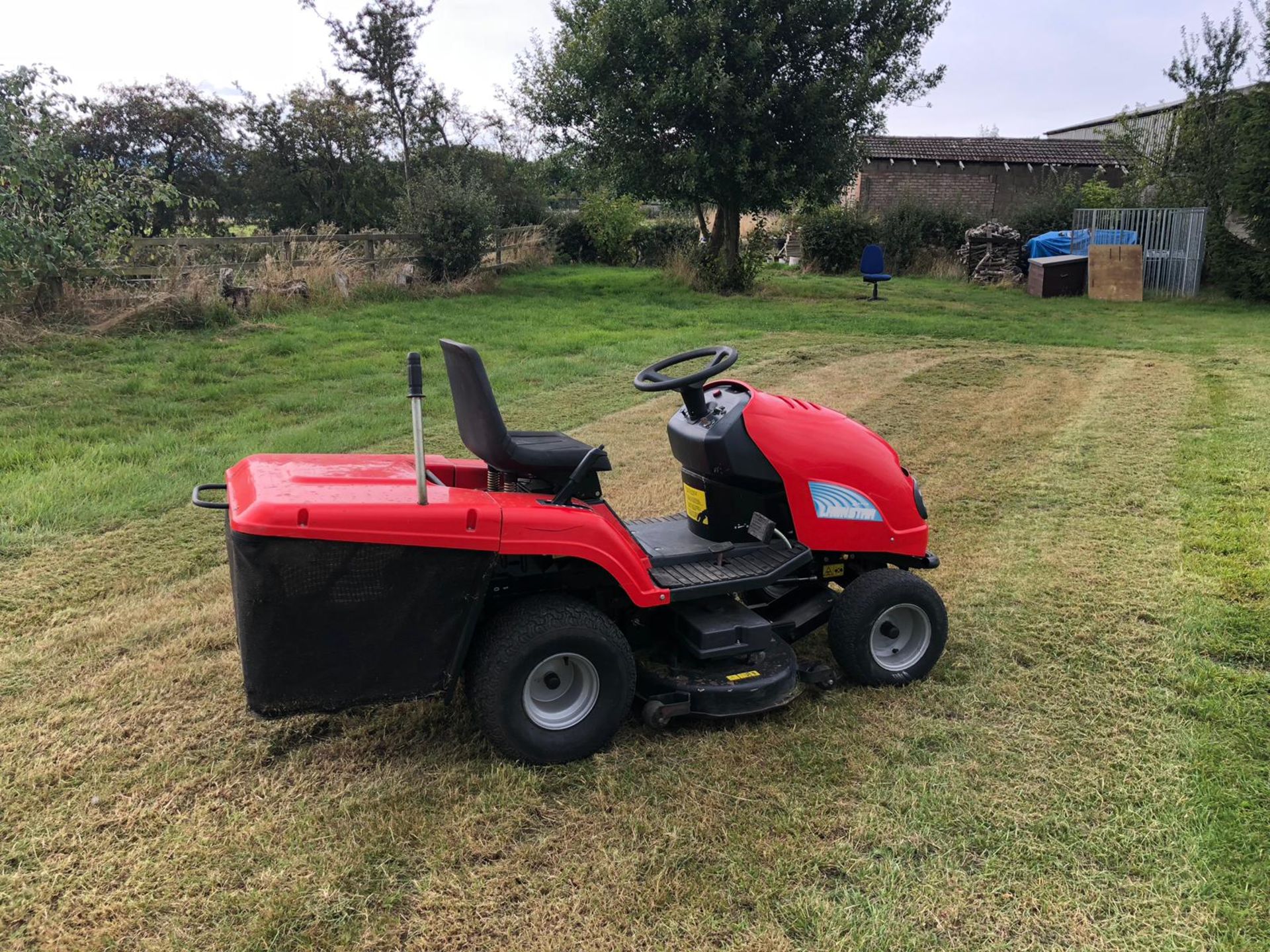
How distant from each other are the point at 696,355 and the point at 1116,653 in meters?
1.99

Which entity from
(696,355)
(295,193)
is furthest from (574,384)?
(295,193)

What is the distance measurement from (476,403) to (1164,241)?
1739 cm

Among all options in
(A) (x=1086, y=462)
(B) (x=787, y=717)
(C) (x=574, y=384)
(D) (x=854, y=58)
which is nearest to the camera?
(B) (x=787, y=717)

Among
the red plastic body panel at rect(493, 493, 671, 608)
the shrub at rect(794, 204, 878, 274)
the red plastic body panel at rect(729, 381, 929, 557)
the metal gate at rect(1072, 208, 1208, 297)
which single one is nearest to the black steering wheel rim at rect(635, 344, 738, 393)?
the red plastic body panel at rect(729, 381, 929, 557)

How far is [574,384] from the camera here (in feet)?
28.3

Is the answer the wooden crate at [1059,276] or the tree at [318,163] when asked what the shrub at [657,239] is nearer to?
the tree at [318,163]

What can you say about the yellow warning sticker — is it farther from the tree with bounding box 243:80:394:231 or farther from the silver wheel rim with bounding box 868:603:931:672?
the tree with bounding box 243:80:394:231

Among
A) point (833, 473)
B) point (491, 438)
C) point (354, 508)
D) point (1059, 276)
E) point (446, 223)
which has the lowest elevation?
point (833, 473)

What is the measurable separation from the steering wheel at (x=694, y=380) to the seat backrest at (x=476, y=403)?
2.12 ft

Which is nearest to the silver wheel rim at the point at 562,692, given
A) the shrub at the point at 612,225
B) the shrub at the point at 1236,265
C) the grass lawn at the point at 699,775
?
the grass lawn at the point at 699,775

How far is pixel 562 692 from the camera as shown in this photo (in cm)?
281

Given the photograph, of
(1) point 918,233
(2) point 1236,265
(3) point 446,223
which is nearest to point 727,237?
(3) point 446,223

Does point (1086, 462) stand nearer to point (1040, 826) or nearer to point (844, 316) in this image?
point (1040, 826)

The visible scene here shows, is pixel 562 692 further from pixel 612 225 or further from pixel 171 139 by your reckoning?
pixel 171 139
